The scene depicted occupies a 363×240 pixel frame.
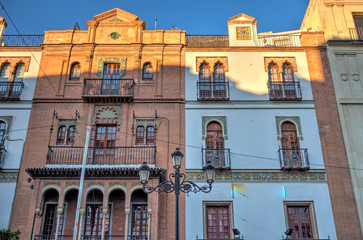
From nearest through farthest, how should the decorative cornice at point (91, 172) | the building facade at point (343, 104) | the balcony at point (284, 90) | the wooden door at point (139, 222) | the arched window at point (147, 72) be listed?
the decorative cornice at point (91, 172) < the wooden door at point (139, 222) < the building facade at point (343, 104) < the balcony at point (284, 90) < the arched window at point (147, 72)

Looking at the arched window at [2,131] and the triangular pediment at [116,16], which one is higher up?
the triangular pediment at [116,16]

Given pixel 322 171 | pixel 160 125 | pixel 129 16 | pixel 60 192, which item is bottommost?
pixel 60 192

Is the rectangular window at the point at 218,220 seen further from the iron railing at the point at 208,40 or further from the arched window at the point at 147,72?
the iron railing at the point at 208,40

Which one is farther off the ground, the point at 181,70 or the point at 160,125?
the point at 181,70

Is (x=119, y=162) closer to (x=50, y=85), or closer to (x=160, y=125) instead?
(x=160, y=125)

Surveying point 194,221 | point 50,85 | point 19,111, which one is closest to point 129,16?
point 50,85

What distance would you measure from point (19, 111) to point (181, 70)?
7.89 metres

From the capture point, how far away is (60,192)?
15.1m

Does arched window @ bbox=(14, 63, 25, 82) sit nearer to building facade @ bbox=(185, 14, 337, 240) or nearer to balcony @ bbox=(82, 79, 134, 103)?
balcony @ bbox=(82, 79, 134, 103)

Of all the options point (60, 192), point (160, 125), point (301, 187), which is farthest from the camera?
point (160, 125)

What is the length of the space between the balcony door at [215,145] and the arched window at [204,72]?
237 cm

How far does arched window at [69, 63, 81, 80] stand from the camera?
18828 mm

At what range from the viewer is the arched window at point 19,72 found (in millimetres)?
18844

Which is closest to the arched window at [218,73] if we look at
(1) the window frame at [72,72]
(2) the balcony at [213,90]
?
(2) the balcony at [213,90]
